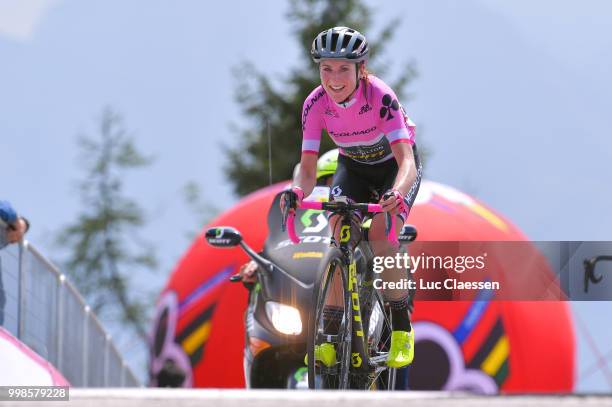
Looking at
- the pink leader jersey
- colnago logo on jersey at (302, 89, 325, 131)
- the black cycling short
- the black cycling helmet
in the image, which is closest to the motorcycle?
the black cycling short

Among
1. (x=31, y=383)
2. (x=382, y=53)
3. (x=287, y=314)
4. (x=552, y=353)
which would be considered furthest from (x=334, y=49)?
(x=382, y=53)

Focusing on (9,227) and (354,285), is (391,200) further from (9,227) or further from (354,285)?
(9,227)

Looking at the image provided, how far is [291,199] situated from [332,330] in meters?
0.82

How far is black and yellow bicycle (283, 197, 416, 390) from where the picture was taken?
273 inches

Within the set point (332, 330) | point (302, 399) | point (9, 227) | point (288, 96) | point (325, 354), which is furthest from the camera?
point (288, 96)

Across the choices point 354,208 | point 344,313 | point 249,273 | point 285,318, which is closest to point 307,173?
point 354,208

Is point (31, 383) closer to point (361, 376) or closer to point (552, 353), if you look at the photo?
point (361, 376)

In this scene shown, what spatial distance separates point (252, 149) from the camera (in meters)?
38.3

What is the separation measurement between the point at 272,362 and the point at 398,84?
101ft

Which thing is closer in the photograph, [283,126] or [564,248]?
[564,248]

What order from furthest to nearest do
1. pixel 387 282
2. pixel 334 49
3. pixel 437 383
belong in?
pixel 437 383
pixel 387 282
pixel 334 49

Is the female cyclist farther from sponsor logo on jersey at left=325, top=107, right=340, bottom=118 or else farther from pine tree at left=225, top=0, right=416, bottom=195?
pine tree at left=225, top=0, right=416, bottom=195

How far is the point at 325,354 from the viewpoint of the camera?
6988mm

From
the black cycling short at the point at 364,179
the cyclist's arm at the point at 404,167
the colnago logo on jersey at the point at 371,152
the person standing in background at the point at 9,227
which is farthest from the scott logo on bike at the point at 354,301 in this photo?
the person standing in background at the point at 9,227
